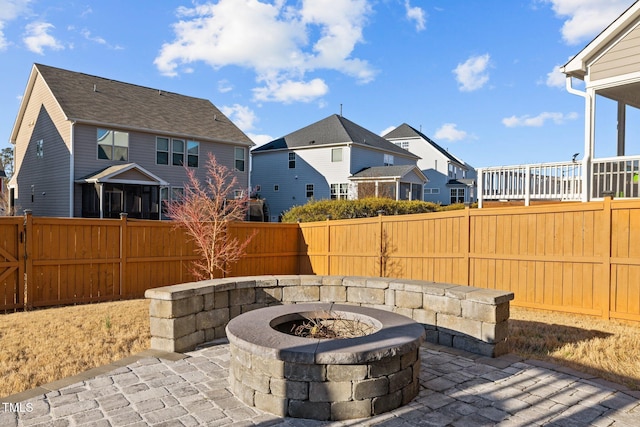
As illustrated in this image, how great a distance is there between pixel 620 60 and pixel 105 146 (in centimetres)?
1875

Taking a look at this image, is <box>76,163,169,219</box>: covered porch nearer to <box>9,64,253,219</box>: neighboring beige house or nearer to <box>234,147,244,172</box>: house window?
<box>9,64,253,219</box>: neighboring beige house

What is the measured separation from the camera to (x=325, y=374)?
130 inches

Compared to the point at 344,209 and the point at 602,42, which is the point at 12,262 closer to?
the point at 344,209

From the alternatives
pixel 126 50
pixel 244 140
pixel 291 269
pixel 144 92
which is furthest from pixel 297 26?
pixel 144 92

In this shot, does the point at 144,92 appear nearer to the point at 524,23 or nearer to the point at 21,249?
the point at 21,249

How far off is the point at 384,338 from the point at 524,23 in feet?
36.4

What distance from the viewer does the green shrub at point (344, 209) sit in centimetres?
1511

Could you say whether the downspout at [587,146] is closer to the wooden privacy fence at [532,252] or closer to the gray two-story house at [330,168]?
the wooden privacy fence at [532,252]

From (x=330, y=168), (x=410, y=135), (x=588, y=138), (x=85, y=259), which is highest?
(x=410, y=135)

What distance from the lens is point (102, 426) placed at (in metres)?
3.11

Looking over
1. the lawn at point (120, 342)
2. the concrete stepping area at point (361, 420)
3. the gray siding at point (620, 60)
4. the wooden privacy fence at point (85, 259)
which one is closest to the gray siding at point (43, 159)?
the wooden privacy fence at point (85, 259)

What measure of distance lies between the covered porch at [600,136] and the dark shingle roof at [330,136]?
53.3 ft

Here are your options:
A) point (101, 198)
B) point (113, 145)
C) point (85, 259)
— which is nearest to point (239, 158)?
point (113, 145)

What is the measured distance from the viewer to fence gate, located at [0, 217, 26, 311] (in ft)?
23.9
